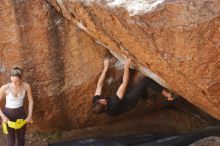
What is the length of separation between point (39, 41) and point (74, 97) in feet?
3.46

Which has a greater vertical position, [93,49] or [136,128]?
[93,49]

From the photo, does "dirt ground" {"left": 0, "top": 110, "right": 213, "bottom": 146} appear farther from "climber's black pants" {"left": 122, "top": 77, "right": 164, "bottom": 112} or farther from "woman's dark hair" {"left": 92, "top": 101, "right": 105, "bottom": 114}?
"woman's dark hair" {"left": 92, "top": 101, "right": 105, "bottom": 114}

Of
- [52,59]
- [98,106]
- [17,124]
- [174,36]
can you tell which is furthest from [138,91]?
[174,36]

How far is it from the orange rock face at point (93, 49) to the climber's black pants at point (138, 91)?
0.93ft

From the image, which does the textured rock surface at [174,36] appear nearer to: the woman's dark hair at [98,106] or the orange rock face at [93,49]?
the orange rock face at [93,49]

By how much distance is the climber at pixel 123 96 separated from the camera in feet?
19.8

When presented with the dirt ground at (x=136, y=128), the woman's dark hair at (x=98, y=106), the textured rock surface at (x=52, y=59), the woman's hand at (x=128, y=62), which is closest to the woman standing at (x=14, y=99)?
the textured rock surface at (x=52, y=59)

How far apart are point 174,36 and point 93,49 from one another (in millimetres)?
2091

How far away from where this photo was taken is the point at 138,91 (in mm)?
6289

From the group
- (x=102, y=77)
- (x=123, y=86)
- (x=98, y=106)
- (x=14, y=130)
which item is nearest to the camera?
(x=14, y=130)

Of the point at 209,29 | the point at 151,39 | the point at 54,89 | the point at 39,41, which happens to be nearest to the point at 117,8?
the point at 151,39

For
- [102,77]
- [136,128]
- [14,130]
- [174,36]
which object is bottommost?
[136,128]

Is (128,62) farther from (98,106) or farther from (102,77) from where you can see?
(98,106)

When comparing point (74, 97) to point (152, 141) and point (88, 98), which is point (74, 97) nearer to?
point (88, 98)
